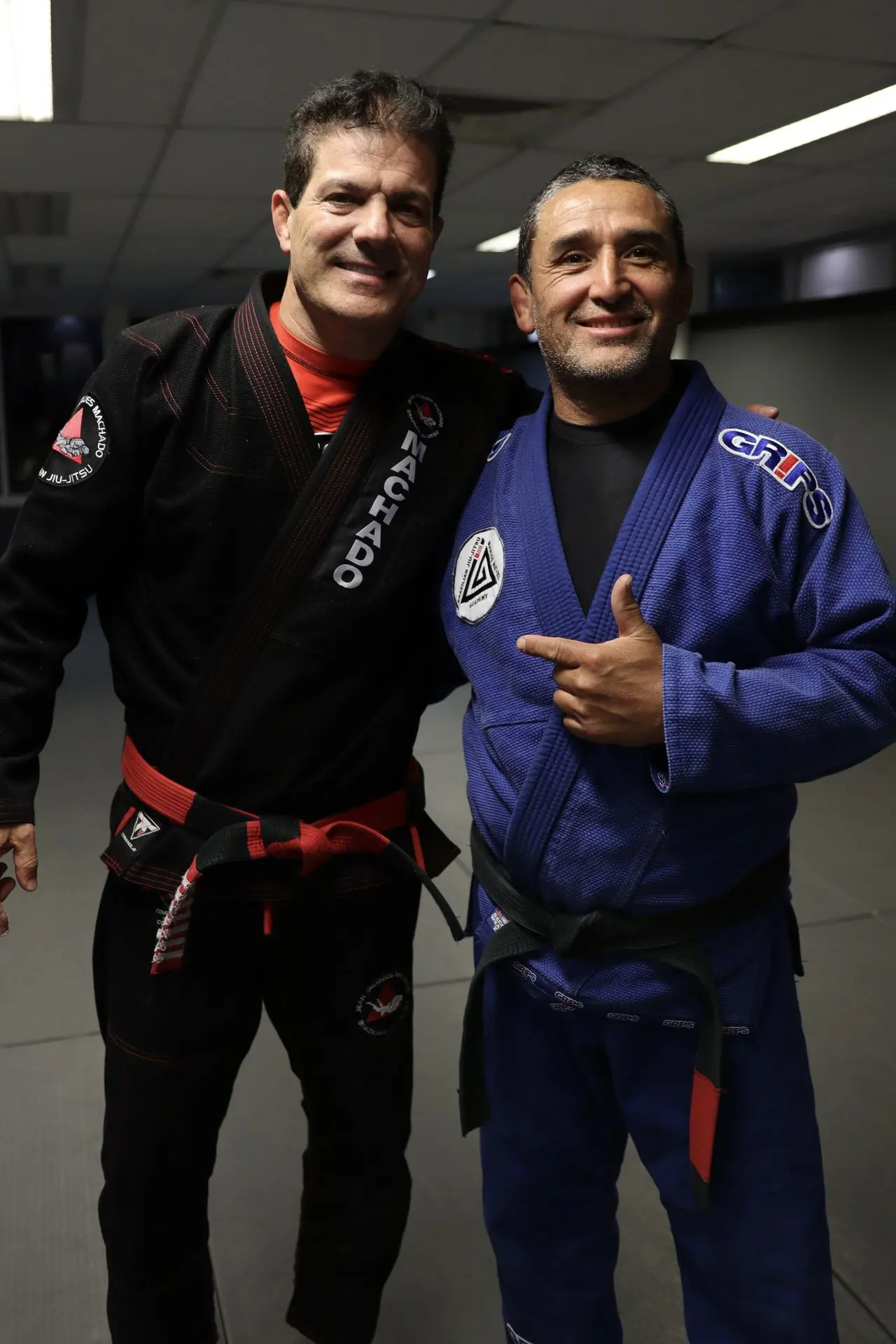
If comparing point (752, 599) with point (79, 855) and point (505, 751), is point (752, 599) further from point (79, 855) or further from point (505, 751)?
point (79, 855)

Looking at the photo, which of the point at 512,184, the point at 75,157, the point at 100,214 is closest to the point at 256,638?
the point at 75,157

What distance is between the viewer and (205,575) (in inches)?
53.0

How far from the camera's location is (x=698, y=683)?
1.09m

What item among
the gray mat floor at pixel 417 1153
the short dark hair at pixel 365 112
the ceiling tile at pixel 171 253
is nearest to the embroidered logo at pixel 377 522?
the short dark hair at pixel 365 112

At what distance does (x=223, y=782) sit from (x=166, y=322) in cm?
57

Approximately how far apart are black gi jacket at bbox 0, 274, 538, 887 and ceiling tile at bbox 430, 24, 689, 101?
254cm

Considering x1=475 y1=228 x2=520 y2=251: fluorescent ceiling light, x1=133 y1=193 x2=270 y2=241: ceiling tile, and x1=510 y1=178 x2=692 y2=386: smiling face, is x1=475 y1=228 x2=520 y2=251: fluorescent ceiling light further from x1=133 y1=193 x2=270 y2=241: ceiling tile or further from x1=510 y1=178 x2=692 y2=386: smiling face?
x1=510 y1=178 x2=692 y2=386: smiling face

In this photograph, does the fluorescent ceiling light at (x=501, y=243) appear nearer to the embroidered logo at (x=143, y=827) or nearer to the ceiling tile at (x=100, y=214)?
the ceiling tile at (x=100, y=214)

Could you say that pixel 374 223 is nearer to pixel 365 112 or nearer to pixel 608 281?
pixel 365 112

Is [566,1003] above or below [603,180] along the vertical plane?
below

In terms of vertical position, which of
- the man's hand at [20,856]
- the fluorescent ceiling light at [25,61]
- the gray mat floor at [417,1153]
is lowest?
the gray mat floor at [417,1153]

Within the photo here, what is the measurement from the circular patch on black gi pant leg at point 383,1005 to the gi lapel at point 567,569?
336mm

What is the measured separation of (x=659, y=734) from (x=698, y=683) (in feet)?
0.21

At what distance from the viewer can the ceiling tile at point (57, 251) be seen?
6.98m
